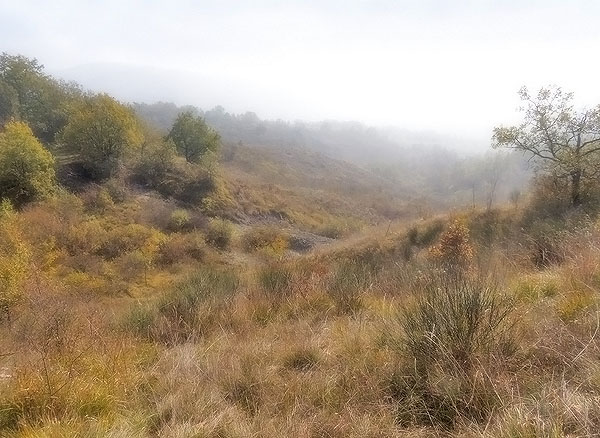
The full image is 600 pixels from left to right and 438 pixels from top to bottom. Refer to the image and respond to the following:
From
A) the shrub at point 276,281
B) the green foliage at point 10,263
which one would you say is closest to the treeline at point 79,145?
the green foliage at point 10,263

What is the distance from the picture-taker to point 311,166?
13325cm

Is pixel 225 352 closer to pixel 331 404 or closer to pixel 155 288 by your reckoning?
pixel 331 404

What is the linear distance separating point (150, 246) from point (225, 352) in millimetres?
25878

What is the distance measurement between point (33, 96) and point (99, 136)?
2212 centimetres

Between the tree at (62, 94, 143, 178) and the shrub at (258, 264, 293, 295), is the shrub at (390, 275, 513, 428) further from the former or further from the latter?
the tree at (62, 94, 143, 178)

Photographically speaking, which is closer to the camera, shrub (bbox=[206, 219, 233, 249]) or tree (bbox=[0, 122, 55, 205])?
tree (bbox=[0, 122, 55, 205])

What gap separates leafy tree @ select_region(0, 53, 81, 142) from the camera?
145 ft

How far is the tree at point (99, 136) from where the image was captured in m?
33.4

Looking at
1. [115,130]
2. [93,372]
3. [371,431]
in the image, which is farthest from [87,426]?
[115,130]

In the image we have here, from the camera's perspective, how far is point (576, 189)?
1631 centimetres

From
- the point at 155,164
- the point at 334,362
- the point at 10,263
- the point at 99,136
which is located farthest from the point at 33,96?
the point at 334,362

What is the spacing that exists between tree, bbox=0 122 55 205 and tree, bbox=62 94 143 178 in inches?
222

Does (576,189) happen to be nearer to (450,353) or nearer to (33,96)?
(450,353)

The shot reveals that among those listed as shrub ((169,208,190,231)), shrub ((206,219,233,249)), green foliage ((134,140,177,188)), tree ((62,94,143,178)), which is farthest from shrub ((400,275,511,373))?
green foliage ((134,140,177,188))
